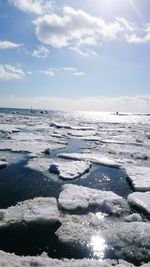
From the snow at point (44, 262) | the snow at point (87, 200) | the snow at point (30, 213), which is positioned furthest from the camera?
the snow at point (87, 200)

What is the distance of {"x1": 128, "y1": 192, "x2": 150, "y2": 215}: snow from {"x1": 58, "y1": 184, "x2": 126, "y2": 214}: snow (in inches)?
7.5

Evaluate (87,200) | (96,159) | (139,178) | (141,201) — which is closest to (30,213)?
(87,200)

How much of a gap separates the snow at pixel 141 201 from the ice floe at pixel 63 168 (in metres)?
1.63

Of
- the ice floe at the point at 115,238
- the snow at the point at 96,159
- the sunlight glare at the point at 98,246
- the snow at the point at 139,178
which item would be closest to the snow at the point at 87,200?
the ice floe at the point at 115,238

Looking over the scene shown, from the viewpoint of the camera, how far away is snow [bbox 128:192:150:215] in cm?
418

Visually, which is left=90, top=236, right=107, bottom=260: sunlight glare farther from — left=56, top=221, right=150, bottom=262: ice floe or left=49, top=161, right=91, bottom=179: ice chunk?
left=49, top=161, right=91, bottom=179: ice chunk

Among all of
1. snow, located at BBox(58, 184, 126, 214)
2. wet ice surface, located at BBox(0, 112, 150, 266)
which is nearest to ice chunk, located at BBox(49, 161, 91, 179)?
wet ice surface, located at BBox(0, 112, 150, 266)

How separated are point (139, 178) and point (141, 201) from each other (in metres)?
1.45

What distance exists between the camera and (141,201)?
438 cm

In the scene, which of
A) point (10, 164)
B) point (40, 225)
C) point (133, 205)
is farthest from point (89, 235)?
point (10, 164)

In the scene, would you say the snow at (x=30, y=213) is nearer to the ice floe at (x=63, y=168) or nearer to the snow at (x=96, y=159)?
the ice floe at (x=63, y=168)

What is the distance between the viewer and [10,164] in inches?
268

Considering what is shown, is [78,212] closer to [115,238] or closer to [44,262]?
[115,238]

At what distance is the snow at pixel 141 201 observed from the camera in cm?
418
